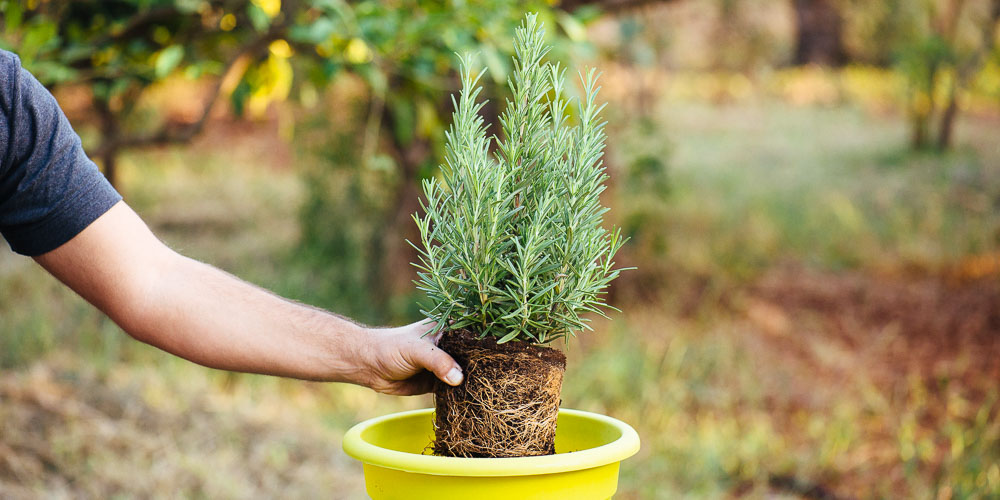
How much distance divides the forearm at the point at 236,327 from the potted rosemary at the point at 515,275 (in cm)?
18

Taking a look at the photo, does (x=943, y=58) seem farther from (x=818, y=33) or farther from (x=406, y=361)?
(x=406, y=361)

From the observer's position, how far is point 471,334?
110 centimetres

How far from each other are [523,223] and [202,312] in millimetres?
568

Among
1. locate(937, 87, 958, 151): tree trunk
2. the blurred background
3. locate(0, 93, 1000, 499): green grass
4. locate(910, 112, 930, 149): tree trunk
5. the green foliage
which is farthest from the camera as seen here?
locate(910, 112, 930, 149): tree trunk

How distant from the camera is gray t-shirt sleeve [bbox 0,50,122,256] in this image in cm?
130

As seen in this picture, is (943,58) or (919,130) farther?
(919,130)

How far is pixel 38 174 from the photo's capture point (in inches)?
51.8

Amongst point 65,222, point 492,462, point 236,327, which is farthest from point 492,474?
point 65,222

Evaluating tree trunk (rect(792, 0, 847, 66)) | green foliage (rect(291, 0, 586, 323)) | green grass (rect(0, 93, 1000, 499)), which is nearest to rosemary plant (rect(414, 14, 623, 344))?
green grass (rect(0, 93, 1000, 499))

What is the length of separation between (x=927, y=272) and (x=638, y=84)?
3081 mm

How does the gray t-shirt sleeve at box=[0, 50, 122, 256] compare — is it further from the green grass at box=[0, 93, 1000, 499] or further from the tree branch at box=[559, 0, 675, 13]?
the tree branch at box=[559, 0, 675, 13]

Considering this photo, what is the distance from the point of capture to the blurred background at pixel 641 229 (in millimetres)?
2678

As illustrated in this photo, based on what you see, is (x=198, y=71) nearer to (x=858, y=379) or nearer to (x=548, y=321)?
(x=548, y=321)

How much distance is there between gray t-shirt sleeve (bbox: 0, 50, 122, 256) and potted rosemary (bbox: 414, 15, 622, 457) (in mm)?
603
